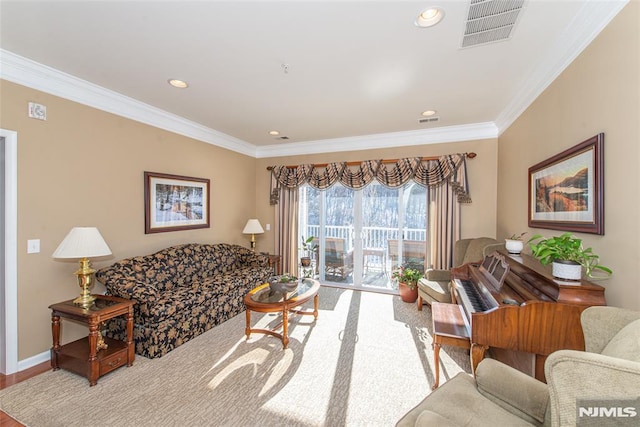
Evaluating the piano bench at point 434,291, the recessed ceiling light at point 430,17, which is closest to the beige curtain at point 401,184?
the piano bench at point 434,291

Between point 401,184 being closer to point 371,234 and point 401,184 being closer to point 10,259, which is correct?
point 371,234

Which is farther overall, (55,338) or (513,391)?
(55,338)

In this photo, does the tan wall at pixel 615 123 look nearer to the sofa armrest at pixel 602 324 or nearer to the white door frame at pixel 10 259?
the sofa armrest at pixel 602 324

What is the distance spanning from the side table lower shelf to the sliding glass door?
10.8ft

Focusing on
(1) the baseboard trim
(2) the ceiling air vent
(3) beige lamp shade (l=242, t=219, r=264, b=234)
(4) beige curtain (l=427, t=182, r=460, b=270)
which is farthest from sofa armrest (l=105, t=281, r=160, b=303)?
(4) beige curtain (l=427, t=182, r=460, b=270)

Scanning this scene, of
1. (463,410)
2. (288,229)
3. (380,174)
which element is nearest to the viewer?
(463,410)

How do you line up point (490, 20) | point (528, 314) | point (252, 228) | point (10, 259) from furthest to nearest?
1. point (252, 228)
2. point (10, 259)
3. point (490, 20)
4. point (528, 314)

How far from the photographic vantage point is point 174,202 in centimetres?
369

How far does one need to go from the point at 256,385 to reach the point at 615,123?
10.1 feet

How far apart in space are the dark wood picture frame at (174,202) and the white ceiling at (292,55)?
87cm

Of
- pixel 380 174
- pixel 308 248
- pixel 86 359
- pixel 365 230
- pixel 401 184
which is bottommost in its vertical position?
pixel 86 359

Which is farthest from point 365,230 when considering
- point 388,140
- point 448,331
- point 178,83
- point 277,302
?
point 178,83

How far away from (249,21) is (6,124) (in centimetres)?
233

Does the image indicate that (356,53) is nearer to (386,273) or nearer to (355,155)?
(355,155)
